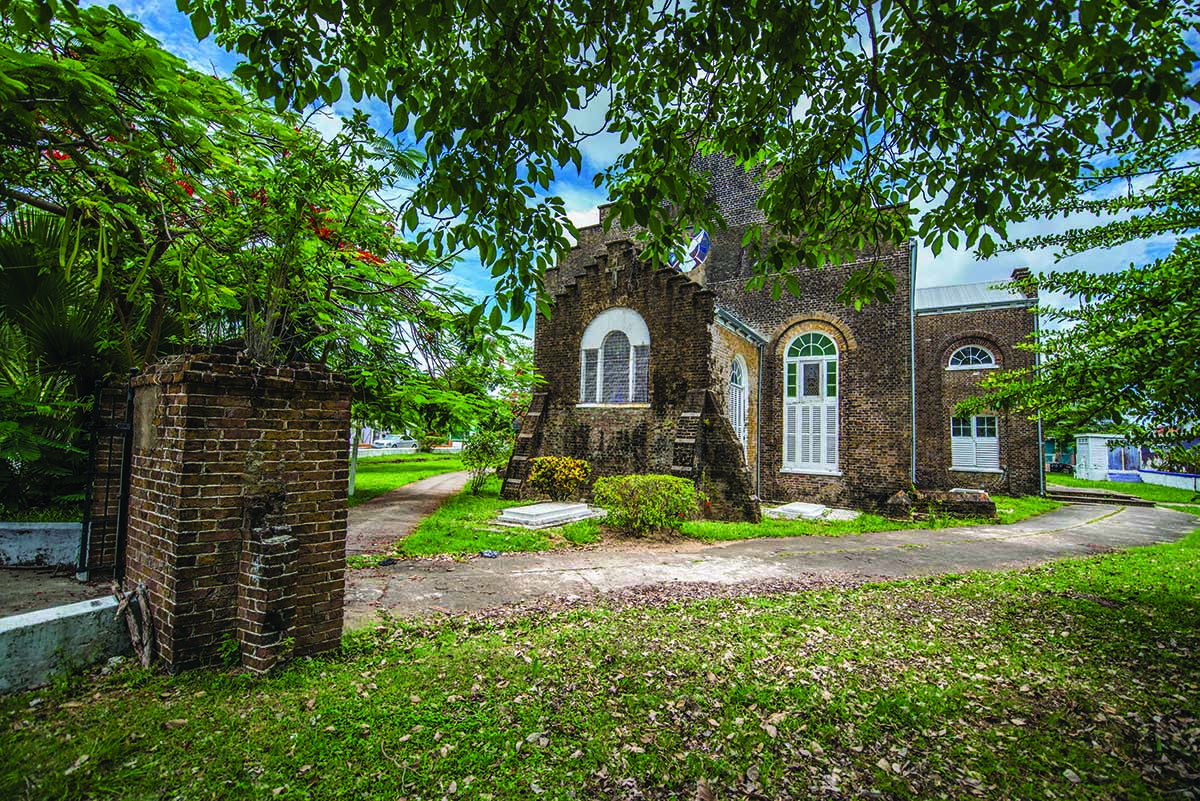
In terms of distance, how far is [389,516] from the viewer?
11609 mm

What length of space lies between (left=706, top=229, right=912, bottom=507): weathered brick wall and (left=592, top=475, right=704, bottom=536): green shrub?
284 inches

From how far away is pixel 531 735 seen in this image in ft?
10.0

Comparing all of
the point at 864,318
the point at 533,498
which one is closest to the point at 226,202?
the point at 533,498

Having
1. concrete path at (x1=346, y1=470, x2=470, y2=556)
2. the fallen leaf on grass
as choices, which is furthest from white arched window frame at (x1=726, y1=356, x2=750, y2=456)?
the fallen leaf on grass

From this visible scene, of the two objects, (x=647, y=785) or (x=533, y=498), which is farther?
(x=533, y=498)

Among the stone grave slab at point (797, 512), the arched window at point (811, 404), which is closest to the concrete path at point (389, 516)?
the stone grave slab at point (797, 512)

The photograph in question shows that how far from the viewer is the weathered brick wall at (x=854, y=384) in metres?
15.0

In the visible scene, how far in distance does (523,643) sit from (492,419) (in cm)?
1208

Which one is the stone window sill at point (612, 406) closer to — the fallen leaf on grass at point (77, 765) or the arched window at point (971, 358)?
the fallen leaf on grass at point (77, 765)

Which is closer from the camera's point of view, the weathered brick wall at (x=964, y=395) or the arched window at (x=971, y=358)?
the weathered brick wall at (x=964, y=395)

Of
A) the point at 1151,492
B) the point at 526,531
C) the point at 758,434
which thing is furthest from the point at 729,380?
the point at 1151,492

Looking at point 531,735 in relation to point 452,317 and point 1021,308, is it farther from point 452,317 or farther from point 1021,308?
point 1021,308

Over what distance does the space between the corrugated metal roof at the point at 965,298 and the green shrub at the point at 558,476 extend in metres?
18.2

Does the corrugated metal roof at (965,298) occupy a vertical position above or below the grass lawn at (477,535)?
above
